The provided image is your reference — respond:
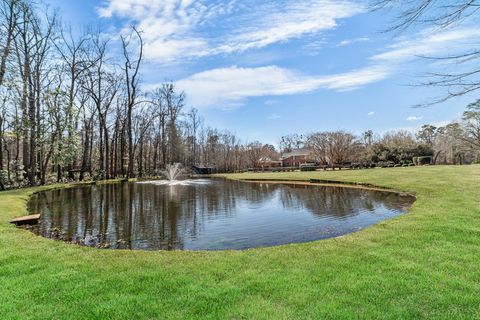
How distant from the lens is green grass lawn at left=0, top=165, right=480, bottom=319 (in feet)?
9.38

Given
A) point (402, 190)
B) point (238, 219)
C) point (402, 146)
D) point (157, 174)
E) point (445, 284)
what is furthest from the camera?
point (402, 146)

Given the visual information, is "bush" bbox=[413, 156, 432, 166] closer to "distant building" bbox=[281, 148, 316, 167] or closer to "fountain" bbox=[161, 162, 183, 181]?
"fountain" bbox=[161, 162, 183, 181]

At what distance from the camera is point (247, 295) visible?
3176mm

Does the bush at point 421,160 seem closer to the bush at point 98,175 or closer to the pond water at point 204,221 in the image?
the pond water at point 204,221

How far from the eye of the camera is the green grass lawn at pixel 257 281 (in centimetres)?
286

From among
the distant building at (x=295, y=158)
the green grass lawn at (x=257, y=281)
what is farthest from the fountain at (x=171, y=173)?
the distant building at (x=295, y=158)

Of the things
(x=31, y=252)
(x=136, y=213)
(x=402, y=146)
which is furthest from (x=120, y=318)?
(x=402, y=146)

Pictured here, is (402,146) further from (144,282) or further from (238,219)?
(144,282)

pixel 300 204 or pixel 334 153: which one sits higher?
pixel 334 153

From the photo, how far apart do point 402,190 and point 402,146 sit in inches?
1120

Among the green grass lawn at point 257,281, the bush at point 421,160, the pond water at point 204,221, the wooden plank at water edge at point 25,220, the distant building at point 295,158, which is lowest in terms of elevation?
the pond water at point 204,221

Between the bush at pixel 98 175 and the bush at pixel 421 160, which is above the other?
the bush at pixel 421 160

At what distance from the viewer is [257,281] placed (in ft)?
11.5

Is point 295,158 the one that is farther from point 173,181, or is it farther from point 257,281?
point 257,281
